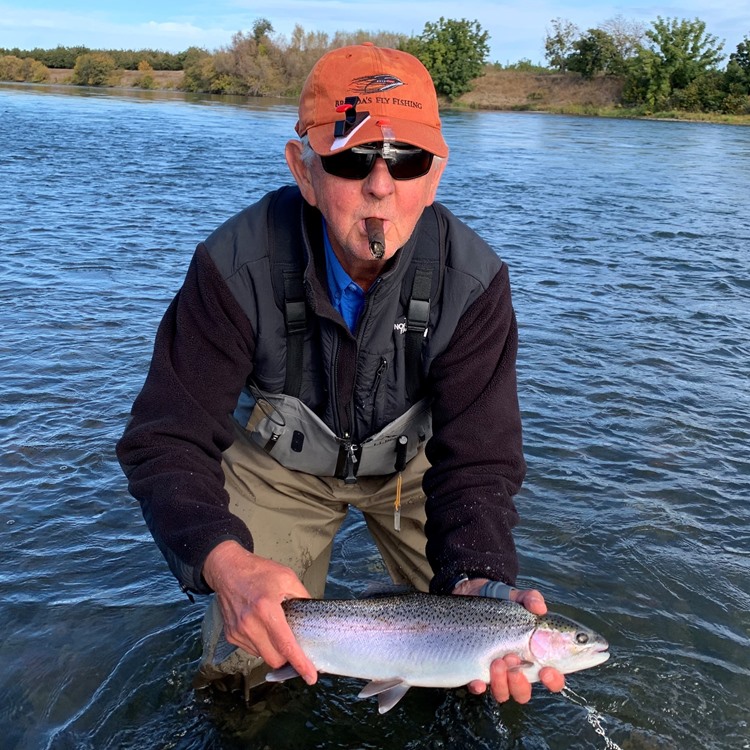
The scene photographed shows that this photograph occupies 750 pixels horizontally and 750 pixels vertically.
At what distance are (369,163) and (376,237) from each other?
24 centimetres

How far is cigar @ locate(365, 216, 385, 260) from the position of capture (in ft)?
9.27

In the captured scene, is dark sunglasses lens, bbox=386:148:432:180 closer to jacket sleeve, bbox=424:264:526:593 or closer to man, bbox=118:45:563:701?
man, bbox=118:45:563:701

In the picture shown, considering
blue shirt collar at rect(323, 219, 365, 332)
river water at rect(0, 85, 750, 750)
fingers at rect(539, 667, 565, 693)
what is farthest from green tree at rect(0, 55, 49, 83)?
fingers at rect(539, 667, 565, 693)

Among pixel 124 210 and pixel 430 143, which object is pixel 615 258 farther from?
pixel 430 143

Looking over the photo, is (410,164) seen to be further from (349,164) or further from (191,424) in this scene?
(191,424)

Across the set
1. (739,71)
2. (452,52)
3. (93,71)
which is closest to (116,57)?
(93,71)

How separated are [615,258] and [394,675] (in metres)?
10.6

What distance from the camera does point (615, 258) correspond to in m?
12.4

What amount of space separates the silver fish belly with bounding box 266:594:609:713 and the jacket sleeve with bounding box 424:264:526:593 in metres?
0.26

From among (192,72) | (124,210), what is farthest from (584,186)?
(192,72)

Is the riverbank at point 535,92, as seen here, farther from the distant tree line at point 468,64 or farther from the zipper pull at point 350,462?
the zipper pull at point 350,462

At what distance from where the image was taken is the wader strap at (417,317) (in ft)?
10.1

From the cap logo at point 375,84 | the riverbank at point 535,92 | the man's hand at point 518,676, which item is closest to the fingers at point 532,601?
the man's hand at point 518,676

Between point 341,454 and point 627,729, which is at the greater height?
point 341,454
